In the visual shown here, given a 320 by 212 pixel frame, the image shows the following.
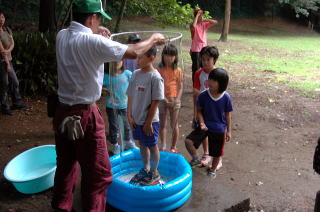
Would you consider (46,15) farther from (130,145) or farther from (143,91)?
(143,91)

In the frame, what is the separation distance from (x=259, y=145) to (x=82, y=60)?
3519mm

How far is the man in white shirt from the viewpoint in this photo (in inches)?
90.7

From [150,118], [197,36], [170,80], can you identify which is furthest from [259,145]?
[197,36]

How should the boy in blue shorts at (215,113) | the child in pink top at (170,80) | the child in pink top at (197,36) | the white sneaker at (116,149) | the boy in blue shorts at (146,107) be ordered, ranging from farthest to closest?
1. the child in pink top at (197,36)
2. the white sneaker at (116,149)
3. the boy in blue shorts at (215,113)
4. the child in pink top at (170,80)
5. the boy in blue shorts at (146,107)

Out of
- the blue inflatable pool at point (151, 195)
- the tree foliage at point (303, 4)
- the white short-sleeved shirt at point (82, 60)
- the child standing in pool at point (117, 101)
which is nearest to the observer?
the white short-sleeved shirt at point (82, 60)

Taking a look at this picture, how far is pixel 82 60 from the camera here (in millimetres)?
2336

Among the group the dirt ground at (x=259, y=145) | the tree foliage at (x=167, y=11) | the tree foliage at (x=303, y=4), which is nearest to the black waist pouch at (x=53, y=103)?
the dirt ground at (x=259, y=145)

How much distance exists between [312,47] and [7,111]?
1393 cm

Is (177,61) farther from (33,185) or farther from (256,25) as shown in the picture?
(256,25)

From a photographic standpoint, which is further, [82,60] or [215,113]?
[215,113]

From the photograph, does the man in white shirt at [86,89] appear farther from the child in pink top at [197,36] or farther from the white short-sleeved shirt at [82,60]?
the child in pink top at [197,36]

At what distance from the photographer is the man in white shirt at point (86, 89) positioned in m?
2.30

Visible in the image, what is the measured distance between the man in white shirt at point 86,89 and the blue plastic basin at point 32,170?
1.91 ft

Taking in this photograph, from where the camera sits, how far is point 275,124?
232 inches
